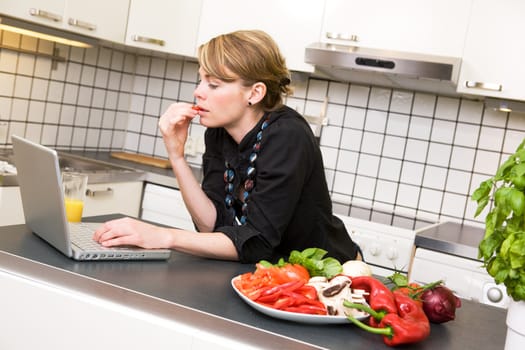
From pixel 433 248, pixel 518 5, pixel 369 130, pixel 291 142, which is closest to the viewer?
pixel 291 142

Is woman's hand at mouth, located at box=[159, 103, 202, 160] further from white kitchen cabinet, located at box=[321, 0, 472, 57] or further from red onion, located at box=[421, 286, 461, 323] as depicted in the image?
white kitchen cabinet, located at box=[321, 0, 472, 57]

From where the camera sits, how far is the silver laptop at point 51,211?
1163 mm

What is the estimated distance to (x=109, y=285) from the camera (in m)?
1.08

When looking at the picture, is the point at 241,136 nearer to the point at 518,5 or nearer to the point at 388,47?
the point at 388,47

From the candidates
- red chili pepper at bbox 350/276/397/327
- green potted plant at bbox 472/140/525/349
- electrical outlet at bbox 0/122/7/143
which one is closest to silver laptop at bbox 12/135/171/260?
red chili pepper at bbox 350/276/397/327

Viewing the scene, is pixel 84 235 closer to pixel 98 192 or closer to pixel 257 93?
pixel 257 93

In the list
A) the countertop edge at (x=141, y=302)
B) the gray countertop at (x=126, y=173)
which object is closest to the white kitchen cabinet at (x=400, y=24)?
the gray countertop at (x=126, y=173)

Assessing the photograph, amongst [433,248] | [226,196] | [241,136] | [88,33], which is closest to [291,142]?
[241,136]

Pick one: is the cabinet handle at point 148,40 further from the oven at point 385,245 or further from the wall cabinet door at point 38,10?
the oven at point 385,245

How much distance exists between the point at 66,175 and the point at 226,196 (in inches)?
17.2

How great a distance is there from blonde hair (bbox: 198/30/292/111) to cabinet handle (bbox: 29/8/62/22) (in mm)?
1215

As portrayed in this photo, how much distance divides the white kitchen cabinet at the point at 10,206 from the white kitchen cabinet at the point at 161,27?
1057 millimetres

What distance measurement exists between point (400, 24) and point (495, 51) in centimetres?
39

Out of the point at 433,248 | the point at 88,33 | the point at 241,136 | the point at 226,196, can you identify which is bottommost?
the point at 433,248
